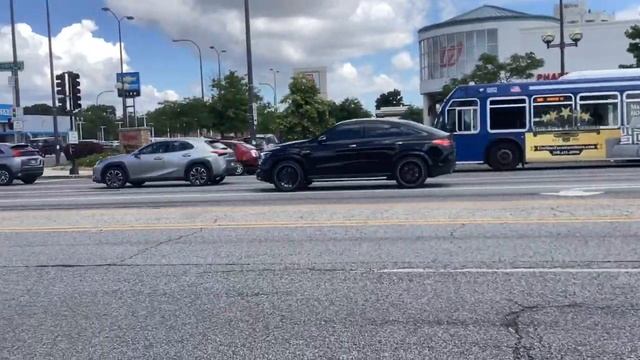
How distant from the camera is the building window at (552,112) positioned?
23.3 meters

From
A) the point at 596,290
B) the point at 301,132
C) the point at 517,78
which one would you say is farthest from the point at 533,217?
the point at 517,78

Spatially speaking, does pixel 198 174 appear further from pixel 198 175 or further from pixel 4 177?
pixel 4 177

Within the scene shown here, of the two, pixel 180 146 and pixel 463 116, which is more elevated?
pixel 463 116

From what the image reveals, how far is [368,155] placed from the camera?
1680 cm

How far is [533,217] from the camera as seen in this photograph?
11.1 meters

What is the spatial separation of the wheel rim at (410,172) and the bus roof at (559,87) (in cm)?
831

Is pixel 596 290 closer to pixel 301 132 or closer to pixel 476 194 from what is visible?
pixel 476 194

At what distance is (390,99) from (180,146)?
13131cm

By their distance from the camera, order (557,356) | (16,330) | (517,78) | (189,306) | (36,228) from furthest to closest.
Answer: (517,78), (36,228), (189,306), (16,330), (557,356)

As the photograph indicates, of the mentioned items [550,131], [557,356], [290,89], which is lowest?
[557,356]

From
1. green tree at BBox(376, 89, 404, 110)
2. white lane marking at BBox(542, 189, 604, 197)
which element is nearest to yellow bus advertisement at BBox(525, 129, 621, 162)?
white lane marking at BBox(542, 189, 604, 197)

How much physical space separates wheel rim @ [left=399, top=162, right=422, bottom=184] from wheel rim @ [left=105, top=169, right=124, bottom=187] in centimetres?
952

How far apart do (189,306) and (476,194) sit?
964cm

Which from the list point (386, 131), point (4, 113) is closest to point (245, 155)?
point (386, 131)
